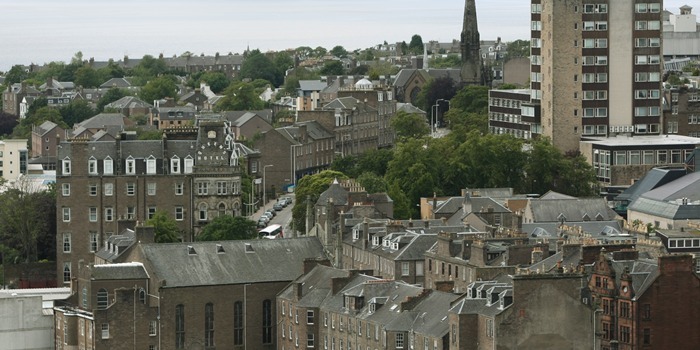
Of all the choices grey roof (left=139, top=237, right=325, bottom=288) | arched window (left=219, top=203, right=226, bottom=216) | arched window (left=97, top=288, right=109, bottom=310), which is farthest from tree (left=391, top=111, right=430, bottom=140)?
arched window (left=97, top=288, right=109, bottom=310)

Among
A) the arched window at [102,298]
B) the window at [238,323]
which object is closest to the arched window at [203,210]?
the window at [238,323]

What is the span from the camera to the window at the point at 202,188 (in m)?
127

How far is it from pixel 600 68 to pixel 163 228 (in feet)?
135

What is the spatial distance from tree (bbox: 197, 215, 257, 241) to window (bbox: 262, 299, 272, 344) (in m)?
18.5

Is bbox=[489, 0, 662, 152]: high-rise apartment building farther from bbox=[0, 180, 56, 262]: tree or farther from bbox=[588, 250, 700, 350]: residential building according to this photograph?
bbox=[588, 250, 700, 350]: residential building

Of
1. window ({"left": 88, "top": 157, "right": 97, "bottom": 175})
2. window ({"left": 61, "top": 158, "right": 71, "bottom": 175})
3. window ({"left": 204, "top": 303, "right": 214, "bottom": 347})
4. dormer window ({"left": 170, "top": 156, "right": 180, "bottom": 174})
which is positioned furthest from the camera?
dormer window ({"left": 170, "top": 156, "right": 180, "bottom": 174})

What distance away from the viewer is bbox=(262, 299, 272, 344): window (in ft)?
337

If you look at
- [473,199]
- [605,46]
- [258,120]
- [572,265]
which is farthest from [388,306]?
[258,120]

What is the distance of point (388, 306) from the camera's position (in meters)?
91.2

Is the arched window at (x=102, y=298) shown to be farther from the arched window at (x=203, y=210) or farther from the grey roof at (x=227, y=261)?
the arched window at (x=203, y=210)

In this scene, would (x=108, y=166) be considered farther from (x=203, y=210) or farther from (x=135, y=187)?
(x=203, y=210)

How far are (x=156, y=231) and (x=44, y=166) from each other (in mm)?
64089

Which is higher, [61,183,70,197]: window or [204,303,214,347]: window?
[61,183,70,197]: window

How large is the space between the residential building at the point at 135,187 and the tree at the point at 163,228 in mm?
2161
